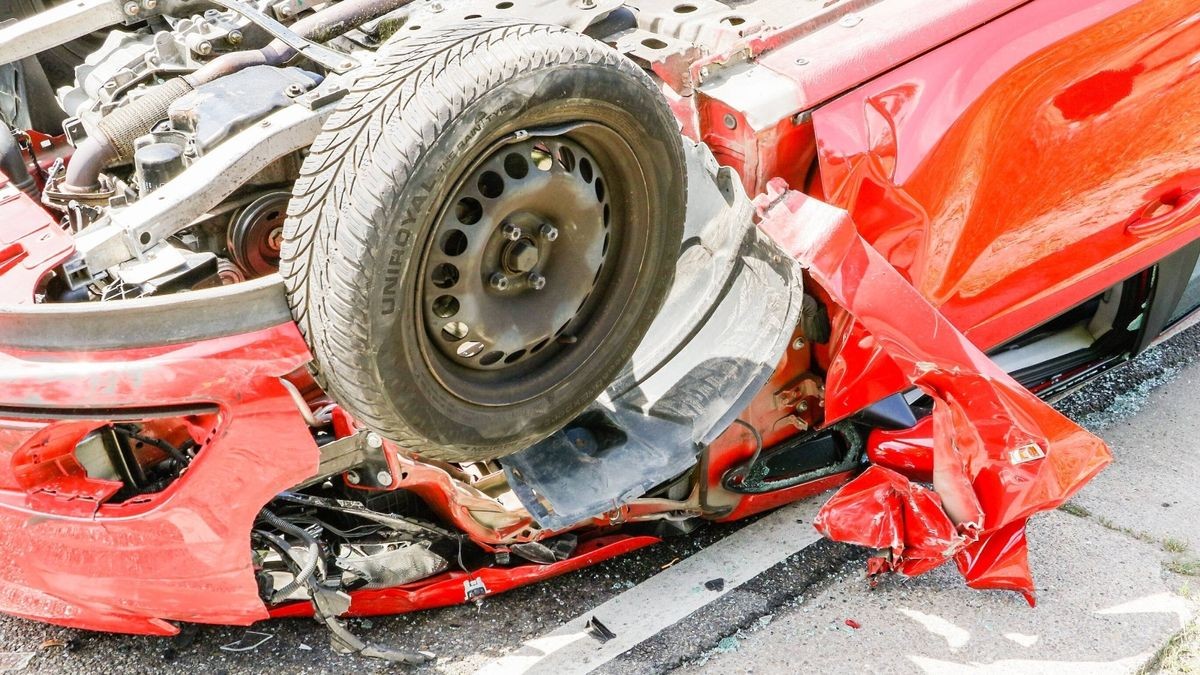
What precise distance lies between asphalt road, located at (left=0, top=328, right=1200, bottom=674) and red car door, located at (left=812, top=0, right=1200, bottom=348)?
74 cm

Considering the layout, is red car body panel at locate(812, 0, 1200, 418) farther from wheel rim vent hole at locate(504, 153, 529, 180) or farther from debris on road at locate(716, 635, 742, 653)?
wheel rim vent hole at locate(504, 153, 529, 180)

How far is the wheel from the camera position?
209 cm

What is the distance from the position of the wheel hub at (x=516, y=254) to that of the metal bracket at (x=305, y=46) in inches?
32.5

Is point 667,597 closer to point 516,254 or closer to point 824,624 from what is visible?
point 824,624

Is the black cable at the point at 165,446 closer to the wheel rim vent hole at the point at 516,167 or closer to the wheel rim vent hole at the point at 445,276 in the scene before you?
the wheel rim vent hole at the point at 445,276

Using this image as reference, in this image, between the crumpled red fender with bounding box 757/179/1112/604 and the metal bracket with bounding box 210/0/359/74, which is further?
the metal bracket with bounding box 210/0/359/74

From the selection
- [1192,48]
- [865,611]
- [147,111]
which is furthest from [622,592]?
[1192,48]

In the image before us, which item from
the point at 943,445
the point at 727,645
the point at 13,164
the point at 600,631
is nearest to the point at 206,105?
the point at 13,164

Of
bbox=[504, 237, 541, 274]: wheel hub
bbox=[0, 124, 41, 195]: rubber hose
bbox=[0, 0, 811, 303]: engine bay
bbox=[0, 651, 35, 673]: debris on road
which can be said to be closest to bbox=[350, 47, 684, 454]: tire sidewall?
bbox=[504, 237, 541, 274]: wheel hub

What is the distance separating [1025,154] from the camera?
3.09 meters

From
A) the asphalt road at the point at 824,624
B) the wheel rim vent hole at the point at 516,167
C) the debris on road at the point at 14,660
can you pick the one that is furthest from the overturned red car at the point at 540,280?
the debris on road at the point at 14,660

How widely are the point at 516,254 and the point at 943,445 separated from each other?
1342mm

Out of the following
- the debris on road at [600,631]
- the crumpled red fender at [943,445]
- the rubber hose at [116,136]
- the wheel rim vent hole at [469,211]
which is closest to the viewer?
the wheel rim vent hole at [469,211]

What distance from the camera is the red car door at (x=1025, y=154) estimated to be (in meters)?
2.90
